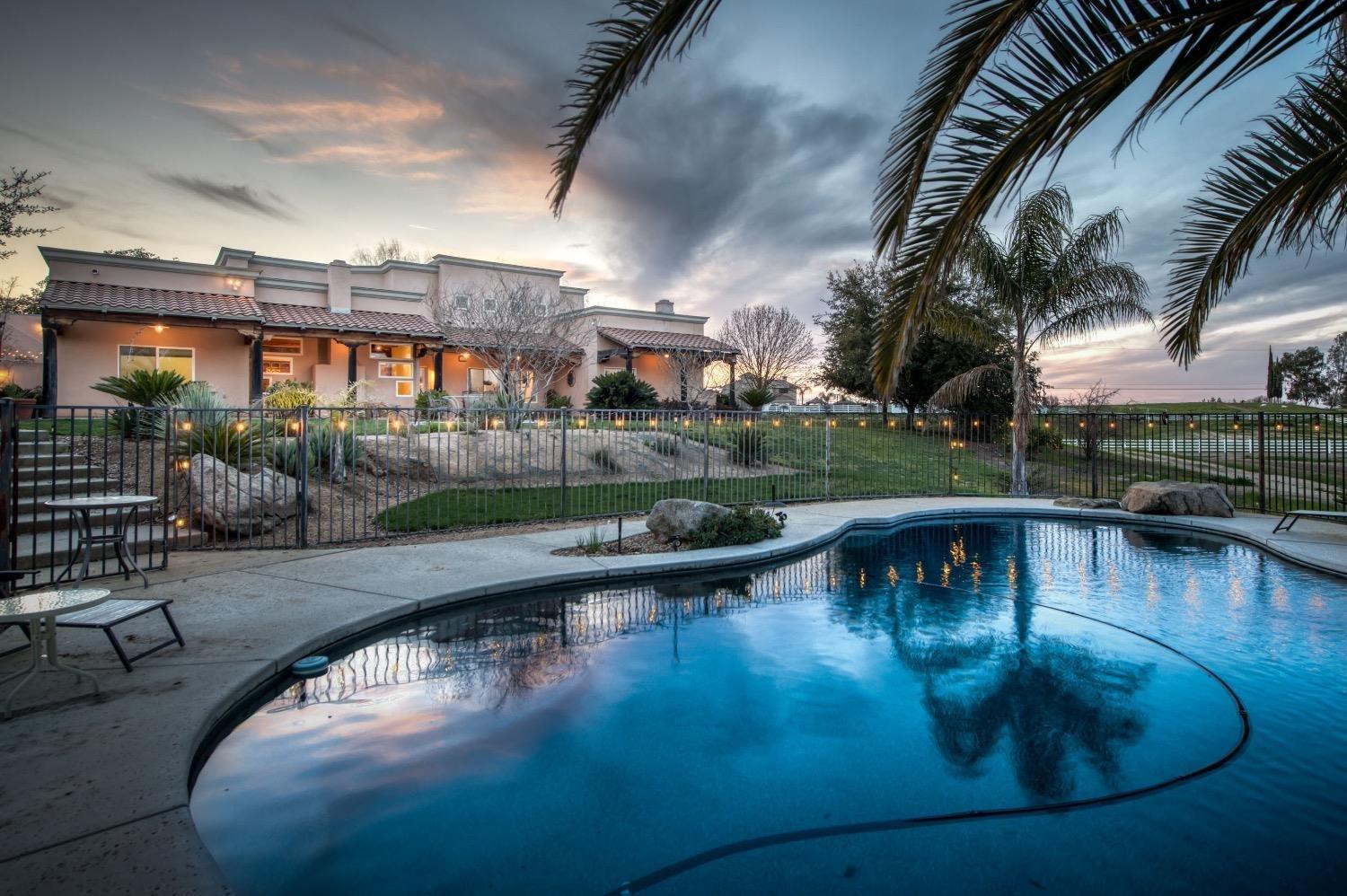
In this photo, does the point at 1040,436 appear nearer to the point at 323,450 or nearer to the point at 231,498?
the point at 323,450

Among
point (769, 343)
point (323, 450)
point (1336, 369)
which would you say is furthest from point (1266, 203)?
point (1336, 369)

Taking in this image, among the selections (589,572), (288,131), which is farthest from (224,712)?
(288,131)

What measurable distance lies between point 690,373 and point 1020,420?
734 inches

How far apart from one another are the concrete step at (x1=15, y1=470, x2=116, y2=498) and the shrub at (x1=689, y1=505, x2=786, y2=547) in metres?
7.63

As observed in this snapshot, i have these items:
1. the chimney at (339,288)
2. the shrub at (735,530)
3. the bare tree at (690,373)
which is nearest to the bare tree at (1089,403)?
the shrub at (735,530)

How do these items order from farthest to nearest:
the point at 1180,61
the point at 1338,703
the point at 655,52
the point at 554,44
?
the point at 554,44 < the point at 1338,703 < the point at 655,52 < the point at 1180,61

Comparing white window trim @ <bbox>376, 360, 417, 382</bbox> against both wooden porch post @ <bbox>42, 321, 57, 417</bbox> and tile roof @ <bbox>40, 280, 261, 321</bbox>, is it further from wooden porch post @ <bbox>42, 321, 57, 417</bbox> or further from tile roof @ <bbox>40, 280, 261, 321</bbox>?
wooden porch post @ <bbox>42, 321, 57, 417</bbox>

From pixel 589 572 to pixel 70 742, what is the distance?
4.26m

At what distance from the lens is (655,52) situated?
97.7 inches

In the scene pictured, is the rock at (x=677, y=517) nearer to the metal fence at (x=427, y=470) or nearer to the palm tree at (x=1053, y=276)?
the metal fence at (x=427, y=470)

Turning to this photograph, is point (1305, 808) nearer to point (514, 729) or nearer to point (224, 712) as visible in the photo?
point (514, 729)

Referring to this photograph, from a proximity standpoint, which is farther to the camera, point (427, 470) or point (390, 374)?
point (390, 374)

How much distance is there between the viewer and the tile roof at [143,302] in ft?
57.0

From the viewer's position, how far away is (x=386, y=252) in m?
42.4
